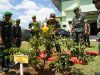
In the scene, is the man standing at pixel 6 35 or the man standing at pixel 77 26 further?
the man standing at pixel 77 26

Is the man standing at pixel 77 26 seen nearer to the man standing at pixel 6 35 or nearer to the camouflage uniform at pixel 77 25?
the camouflage uniform at pixel 77 25

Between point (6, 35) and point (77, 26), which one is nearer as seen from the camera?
point (6, 35)

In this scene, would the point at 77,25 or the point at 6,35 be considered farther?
the point at 77,25

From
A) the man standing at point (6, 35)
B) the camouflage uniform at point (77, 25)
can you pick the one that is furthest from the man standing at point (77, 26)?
the man standing at point (6, 35)

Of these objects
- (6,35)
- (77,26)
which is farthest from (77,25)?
(6,35)

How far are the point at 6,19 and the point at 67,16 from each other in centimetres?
3683

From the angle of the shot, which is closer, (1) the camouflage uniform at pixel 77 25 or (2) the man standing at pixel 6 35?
(2) the man standing at pixel 6 35

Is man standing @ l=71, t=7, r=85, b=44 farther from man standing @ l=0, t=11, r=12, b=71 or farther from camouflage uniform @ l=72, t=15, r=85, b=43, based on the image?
man standing @ l=0, t=11, r=12, b=71

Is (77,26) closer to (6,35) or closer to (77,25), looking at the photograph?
(77,25)

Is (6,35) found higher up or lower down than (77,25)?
lower down

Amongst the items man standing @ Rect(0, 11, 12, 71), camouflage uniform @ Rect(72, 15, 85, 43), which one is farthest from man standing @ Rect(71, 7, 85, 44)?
man standing @ Rect(0, 11, 12, 71)

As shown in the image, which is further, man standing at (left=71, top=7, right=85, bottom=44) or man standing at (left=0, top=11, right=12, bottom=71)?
man standing at (left=71, top=7, right=85, bottom=44)

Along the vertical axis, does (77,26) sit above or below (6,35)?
above

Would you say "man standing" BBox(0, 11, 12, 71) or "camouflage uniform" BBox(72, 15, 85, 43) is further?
"camouflage uniform" BBox(72, 15, 85, 43)
